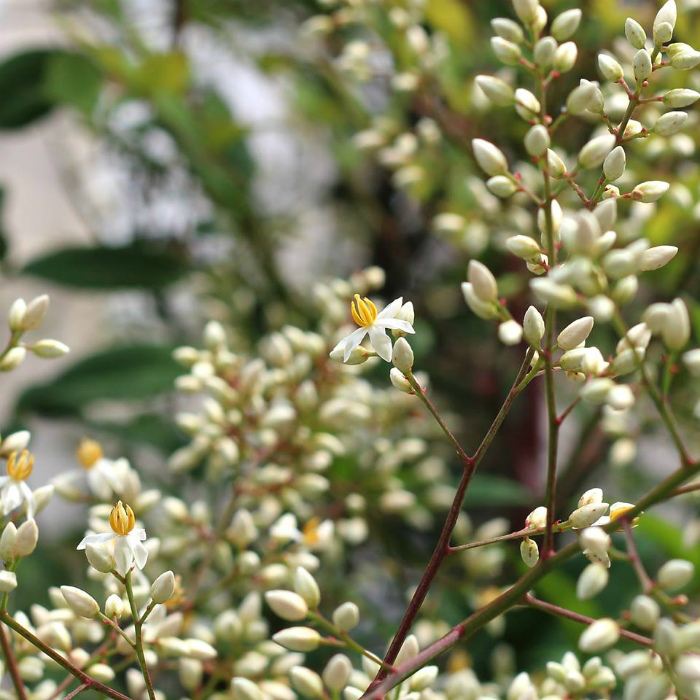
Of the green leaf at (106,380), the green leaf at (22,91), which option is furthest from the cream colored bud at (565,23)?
the green leaf at (22,91)

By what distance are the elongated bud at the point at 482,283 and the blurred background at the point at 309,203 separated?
0.36m

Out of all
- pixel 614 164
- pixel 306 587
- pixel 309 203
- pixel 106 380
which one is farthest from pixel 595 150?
pixel 309 203

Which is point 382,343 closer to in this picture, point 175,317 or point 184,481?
point 184,481

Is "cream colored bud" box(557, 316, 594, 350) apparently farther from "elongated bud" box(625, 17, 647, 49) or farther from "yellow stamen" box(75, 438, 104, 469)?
"yellow stamen" box(75, 438, 104, 469)

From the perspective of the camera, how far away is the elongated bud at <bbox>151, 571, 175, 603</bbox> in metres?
0.35

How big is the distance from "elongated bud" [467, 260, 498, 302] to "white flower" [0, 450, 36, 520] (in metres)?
0.21

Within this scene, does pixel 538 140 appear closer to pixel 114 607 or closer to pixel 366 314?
pixel 366 314

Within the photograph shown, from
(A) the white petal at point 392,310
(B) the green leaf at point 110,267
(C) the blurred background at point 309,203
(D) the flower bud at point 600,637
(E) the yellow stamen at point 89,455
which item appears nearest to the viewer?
(D) the flower bud at point 600,637

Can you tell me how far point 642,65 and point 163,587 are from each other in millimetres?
294

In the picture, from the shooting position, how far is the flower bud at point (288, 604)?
1.17 ft

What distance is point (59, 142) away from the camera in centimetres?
165

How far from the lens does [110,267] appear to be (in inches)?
37.2

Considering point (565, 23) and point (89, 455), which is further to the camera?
point (89, 455)

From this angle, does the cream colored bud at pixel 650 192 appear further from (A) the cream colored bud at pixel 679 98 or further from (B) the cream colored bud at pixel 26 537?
(B) the cream colored bud at pixel 26 537
